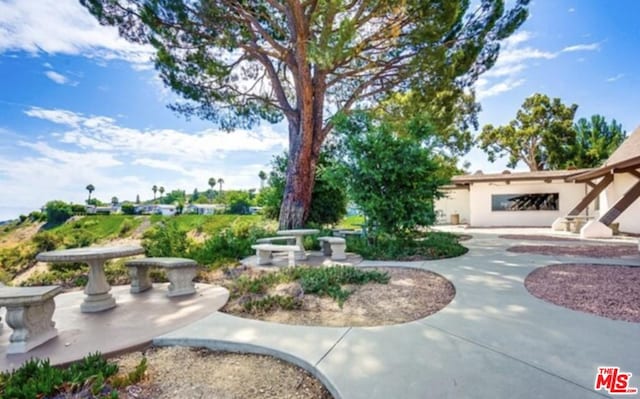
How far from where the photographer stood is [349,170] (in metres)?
7.26

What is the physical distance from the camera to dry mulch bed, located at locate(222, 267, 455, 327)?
3.16m

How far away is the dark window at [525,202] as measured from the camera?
15711 millimetres

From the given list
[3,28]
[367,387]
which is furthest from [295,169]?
[367,387]

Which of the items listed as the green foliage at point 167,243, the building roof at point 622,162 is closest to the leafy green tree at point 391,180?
the green foliage at point 167,243

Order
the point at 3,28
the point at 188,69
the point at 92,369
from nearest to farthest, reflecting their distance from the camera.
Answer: the point at 92,369 → the point at 3,28 → the point at 188,69

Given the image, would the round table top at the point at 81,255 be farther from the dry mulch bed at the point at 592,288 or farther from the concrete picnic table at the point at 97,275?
the dry mulch bed at the point at 592,288

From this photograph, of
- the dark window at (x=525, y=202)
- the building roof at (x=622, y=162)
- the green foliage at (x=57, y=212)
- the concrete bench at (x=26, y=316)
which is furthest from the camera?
the green foliage at (x=57, y=212)

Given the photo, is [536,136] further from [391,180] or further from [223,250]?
[223,250]

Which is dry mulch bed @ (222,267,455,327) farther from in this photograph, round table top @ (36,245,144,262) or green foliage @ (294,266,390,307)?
round table top @ (36,245,144,262)

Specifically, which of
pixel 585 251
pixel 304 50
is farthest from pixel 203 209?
pixel 585 251

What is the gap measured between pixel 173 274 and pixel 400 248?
5.12 metres

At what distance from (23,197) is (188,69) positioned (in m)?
6.58

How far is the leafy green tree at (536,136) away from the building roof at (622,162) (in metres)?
11.0

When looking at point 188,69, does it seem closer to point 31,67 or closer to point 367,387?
point 31,67
